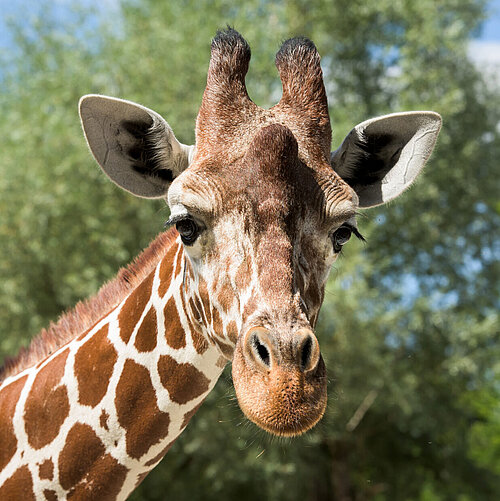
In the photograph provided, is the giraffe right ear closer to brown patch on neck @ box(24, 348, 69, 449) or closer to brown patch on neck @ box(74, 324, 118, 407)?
brown patch on neck @ box(74, 324, 118, 407)

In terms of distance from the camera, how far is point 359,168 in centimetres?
358

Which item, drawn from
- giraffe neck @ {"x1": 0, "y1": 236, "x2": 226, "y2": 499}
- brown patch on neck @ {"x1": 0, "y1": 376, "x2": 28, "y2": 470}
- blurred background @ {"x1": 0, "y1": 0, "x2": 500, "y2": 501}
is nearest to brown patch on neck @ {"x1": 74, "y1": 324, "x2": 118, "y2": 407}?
giraffe neck @ {"x1": 0, "y1": 236, "x2": 226, "y2": 499}

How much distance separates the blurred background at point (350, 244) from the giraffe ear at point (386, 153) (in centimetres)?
1023

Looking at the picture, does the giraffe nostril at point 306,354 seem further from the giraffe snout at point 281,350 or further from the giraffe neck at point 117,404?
the giraffe neck at point 117,404

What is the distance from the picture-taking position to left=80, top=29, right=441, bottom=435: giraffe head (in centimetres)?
248

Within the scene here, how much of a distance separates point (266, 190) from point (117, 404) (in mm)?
1275

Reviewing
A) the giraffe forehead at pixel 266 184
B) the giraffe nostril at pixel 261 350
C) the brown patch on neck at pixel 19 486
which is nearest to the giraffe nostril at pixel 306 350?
the giraffe nostril at pixel 261 350

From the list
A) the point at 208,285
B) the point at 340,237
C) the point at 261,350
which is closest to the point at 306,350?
the point at 261,350

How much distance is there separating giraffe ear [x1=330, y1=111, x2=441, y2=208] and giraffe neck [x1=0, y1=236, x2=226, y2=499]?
0.99 m

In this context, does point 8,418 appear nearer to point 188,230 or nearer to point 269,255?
point 188,230

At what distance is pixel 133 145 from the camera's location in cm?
338

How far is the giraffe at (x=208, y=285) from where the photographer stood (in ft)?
8.54

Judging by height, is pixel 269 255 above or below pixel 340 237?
above

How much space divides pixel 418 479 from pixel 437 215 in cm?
788
